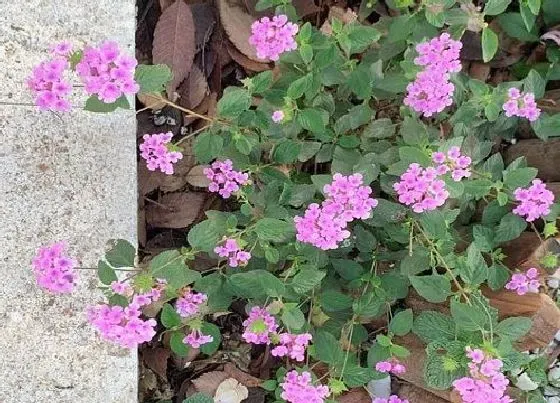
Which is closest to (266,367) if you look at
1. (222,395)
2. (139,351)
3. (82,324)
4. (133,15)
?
(222,395)

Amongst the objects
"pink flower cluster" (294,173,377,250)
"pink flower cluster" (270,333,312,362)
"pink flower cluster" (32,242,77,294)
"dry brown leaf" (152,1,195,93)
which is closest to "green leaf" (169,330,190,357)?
"pink flower cluster" (270,333,312,362)

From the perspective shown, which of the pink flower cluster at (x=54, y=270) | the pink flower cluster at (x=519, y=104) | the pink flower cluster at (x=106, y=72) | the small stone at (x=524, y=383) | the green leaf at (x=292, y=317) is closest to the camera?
the pink flower cluster at (x=106, y=72)

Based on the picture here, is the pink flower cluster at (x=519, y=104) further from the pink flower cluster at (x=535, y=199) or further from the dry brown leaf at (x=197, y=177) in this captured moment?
the dry brown leaf at (x=197, y=177)

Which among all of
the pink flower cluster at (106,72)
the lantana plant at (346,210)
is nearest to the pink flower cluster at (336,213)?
the lantana plant at (346,210)

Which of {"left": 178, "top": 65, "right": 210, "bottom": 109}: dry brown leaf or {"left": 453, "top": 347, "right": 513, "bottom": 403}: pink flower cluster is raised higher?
{"left": 178, "top": 65, "right": 210, "bottom": 109}: dry brown leaf

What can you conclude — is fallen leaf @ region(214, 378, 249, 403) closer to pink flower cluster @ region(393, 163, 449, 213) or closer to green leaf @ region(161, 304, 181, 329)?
green leaf @ region(161, 304, 181, 329)

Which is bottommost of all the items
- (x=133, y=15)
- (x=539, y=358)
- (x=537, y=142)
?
(x=539, y=358)

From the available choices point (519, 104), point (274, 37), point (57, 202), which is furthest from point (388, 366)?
point (57, 202)

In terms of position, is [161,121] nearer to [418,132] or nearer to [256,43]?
[256,43]
